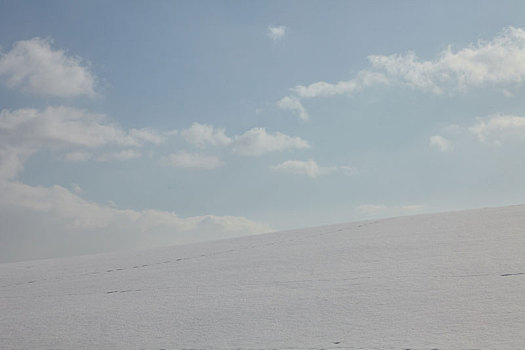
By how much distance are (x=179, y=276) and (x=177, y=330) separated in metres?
1.58

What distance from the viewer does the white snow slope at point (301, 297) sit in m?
2.77

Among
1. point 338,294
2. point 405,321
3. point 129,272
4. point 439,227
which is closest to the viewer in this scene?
point 405,321

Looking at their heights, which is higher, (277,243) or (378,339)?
(277,243)

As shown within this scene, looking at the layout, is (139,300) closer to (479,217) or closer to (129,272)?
(129,272)

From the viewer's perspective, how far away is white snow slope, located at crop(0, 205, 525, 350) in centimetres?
277

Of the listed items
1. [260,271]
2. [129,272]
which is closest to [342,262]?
[260,271]

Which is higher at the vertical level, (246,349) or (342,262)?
(342,262)

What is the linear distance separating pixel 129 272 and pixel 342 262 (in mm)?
2158

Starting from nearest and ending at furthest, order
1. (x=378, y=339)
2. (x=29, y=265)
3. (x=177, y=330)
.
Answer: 1. (x=378, y=339)
2. (x=177, y=330)
3. (x=29, y=265)

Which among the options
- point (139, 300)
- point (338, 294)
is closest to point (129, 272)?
point (139, 300)

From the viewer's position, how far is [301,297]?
3514 mm

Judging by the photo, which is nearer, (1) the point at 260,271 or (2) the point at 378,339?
(2) the point at 378,339

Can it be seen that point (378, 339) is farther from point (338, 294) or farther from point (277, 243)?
point (277, 243)

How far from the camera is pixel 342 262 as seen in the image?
176 inches
